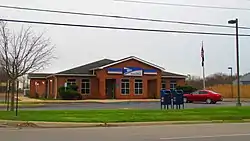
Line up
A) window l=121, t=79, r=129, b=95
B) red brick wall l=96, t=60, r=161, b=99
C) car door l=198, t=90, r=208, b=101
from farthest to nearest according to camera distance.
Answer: window l=121, t=79, r=129, b=95 → red brick wall l=96, t=60, r=161, b=99 → car door l=198, t=90, r=208, b=101

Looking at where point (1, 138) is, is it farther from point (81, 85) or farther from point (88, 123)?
point (81, 85)

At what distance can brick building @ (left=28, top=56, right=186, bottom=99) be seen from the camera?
53.7 meters

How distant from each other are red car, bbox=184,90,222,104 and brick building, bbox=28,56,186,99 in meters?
11.9

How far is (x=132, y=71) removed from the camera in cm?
5497

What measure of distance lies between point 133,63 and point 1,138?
1668 inches

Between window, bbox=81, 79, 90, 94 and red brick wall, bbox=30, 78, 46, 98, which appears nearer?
window, bbox=81, 79, 90, 94

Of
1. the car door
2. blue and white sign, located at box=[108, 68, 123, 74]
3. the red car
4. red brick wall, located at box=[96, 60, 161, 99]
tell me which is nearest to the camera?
the red car

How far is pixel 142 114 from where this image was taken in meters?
23.0

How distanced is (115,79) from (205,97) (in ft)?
48.6

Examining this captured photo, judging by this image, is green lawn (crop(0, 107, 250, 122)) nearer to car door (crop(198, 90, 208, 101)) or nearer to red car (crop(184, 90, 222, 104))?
red car (crop(184, 90, 222, 104))

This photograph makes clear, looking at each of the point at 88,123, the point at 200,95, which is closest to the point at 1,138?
the point at 88,123

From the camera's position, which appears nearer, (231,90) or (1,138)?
(1,138)

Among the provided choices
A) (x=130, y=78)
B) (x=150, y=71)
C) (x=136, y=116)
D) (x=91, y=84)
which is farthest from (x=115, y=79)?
(x=136, y=116)

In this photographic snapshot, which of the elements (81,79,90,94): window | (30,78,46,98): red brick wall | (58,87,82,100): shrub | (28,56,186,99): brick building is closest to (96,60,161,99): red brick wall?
(28,56,186,99): brick building
